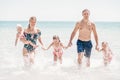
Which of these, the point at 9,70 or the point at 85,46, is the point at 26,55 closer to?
the point at 9,70

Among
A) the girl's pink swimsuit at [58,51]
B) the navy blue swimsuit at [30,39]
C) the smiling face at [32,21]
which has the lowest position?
the girl's pink swimsuit at [58,51]

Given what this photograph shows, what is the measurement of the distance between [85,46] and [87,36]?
33 cm

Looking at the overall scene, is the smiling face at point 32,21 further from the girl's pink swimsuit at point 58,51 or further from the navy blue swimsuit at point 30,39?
the girl's pink swimsuit at point 58,51
